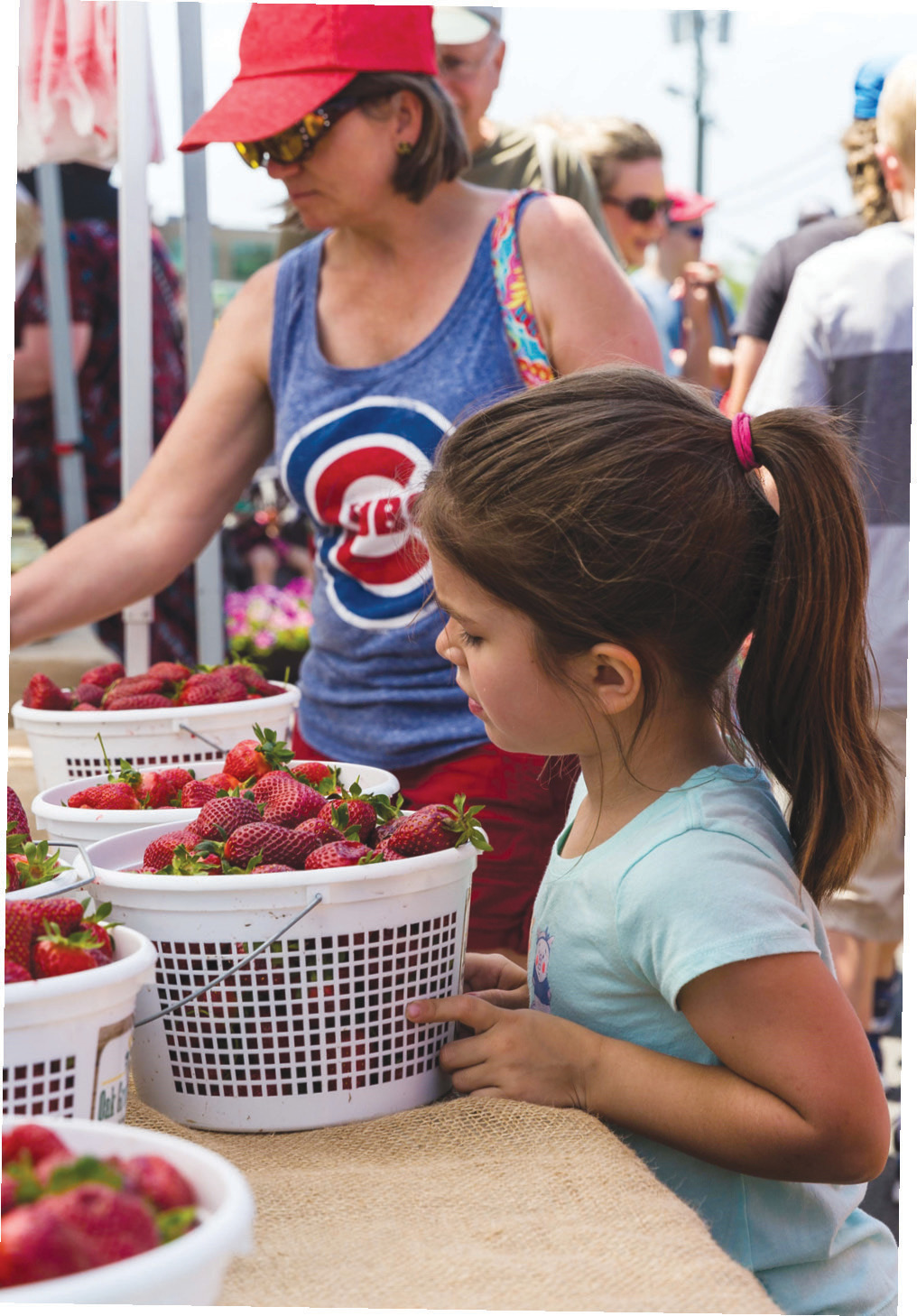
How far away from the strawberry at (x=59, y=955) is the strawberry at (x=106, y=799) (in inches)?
19.7

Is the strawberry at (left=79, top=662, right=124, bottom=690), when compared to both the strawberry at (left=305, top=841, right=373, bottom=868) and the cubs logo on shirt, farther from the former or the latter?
the strawberry at (left=305, top=841, right=373, bottom=868)

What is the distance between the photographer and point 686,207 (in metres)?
5.12

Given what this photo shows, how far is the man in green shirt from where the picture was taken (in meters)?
2.82

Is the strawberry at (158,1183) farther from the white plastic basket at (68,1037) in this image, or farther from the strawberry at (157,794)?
the strawberry at (157,794)

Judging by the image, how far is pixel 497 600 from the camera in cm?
129

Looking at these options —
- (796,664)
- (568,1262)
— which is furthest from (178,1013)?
(796,664)

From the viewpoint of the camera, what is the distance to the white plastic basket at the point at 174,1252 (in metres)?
0.61

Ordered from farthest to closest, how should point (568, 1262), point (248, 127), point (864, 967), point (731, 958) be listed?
point (864, 967) → point (248, 127) → point (731, 958) → point (568, 1262)

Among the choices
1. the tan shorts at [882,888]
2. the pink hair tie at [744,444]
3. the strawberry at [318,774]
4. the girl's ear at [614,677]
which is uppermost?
the pink hair tie at [744,444]

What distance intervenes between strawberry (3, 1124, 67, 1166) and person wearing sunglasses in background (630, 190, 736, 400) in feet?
12.1

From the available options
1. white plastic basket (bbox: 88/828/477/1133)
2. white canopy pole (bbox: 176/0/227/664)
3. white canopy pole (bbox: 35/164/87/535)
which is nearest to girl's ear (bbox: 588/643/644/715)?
white plastic basket (bbox: 88/828/477/1133)

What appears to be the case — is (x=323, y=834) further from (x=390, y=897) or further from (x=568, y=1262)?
(x=568, y=1262)

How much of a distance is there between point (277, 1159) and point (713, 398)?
91 cm

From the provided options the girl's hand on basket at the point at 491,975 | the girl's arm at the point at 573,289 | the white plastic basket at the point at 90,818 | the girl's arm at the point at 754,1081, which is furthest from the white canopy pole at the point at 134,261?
the girl's arm at the point at 754,1081
